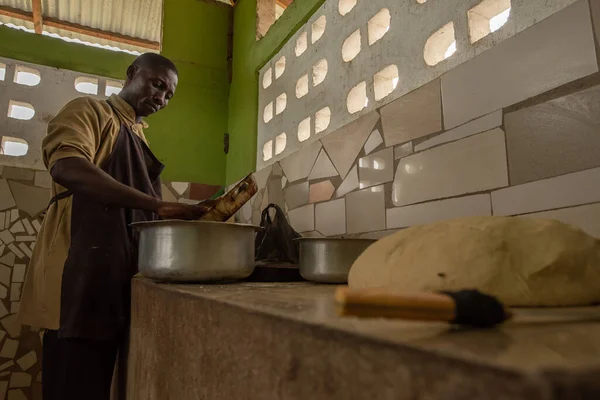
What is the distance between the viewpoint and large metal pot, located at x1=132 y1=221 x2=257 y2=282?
1099 mm

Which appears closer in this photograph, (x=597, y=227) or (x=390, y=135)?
(x=597, y=227)

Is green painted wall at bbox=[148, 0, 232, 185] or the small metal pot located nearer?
the small metal pot

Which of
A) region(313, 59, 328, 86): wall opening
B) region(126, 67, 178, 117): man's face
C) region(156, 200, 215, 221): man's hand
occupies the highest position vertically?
region(313, 59, 328, 86): wall opening

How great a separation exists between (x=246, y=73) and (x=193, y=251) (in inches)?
86.9

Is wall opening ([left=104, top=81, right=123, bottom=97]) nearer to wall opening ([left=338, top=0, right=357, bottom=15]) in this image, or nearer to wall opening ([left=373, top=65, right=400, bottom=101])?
wall opening ([left=338, top=0, right=357, bottom=15])

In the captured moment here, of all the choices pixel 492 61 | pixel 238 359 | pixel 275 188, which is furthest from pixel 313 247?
pixel 275 188

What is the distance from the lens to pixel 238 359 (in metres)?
0.62

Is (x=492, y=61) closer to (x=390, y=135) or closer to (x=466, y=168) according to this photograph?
(x=466, y=168)

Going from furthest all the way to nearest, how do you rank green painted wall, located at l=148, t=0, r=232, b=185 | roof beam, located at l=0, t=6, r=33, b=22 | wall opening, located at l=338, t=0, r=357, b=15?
green painted wall, located at l=148, t=0, r=232, b=185 < roof beam, located at l=0, t=6, r=33, b=22 < wall opening, located at l=338, t=0, r=357, b=15

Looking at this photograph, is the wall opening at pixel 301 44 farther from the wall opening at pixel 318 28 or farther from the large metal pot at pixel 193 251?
the large metal pot at pixel 193 251

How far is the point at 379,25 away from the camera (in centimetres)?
171

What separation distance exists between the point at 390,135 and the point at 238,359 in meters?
1.15

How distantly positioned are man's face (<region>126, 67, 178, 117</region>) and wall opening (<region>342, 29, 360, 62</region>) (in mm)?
860

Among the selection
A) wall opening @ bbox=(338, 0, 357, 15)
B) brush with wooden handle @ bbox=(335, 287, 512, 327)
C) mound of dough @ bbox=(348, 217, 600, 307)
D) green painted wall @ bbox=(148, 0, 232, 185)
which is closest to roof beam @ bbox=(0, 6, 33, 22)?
green painted wall @ bbox=(148, 0, 232, 185)
